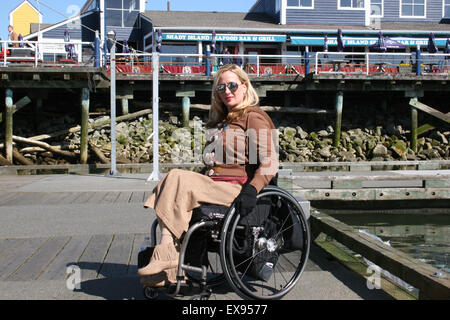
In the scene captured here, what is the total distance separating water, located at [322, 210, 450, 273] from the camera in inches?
245

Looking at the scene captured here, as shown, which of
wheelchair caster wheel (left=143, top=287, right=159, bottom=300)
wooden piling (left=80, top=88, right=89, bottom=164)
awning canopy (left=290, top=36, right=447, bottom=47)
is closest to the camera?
wheelchair caster wheel (left=143, top=287, right=159, bottom=300)

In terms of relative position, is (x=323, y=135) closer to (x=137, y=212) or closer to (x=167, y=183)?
(x=137, y=212)

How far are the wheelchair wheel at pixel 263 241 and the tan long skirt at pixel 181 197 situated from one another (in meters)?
0.21

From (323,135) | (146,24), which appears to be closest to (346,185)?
(323,135)

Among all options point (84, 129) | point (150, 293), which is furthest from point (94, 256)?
point (84, 129)

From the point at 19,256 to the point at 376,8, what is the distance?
2962cm

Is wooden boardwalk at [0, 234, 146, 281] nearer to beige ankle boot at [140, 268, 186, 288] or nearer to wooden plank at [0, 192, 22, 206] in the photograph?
beige ankle boot at [140, 268, 186, 288]

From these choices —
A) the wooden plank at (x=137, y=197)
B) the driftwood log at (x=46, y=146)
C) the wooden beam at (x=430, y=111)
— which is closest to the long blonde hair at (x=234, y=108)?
the wooden plank at (x=137, y=197)

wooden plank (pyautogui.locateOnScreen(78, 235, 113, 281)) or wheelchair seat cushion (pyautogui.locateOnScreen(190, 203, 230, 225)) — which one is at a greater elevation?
wheelchair seat cushion (pyautogui.locateOnScreen(190, 203, 230, 225))

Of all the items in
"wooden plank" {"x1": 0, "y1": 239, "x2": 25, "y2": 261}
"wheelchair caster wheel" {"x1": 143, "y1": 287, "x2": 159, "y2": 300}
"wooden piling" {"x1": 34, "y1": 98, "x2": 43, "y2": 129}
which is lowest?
"wooden plank" {"x1": 0, "y1": 239, "x2": 25, "y2": 261}

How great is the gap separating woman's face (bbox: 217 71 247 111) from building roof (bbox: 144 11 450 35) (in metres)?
24.8

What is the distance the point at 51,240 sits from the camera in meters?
5.30

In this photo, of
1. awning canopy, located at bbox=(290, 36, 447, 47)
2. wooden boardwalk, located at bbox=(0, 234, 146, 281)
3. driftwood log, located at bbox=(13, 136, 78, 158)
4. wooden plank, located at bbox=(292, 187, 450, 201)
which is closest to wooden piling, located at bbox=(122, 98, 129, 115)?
driftwood log, located at bbox=(13, 136, 78, 158)

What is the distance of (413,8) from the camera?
30594mm
